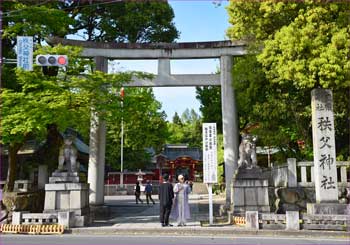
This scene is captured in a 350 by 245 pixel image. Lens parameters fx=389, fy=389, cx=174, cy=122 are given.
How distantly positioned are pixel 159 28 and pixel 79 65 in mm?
10245

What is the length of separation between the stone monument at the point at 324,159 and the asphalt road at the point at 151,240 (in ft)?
6.51

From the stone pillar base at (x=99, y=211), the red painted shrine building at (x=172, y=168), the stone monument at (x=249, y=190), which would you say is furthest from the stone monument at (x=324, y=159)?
the red painted shrine building at (x=172, y=168)

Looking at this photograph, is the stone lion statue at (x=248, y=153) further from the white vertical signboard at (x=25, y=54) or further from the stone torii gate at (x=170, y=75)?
the white vertical signboard at (x=25, y=54)

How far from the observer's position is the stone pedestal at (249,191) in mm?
14523

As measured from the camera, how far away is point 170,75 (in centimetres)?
1800

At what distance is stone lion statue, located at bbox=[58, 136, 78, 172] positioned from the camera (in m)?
14.6

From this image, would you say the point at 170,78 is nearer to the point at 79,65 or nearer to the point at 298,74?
the point at 79,65

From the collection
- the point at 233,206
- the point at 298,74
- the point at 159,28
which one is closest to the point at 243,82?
→ the point at 298,74

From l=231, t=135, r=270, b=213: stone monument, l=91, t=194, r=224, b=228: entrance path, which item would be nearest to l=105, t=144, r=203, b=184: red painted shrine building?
l=91, t=194, r=224, b=228: entrance path

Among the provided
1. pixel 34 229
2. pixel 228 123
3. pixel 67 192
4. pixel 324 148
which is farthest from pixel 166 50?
pixel 34 229

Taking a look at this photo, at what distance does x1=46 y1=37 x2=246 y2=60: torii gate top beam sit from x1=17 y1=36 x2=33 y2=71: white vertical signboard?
22.7 ft

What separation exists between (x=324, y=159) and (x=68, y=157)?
9144 mm

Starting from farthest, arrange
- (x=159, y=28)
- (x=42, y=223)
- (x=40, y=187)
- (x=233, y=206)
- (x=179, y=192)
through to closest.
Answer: (x=159, y=28), (x=40, y=187), (x=233, y=206), (x=179, y=192), (x=42, y=223)

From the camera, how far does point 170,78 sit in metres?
18.0
